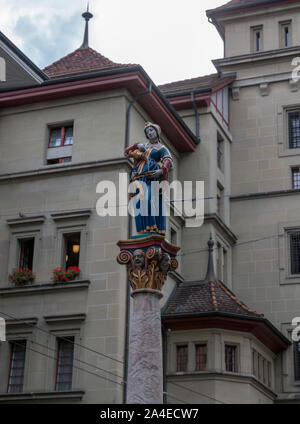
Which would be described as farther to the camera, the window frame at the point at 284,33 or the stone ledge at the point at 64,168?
the window frame at the point at 284,33

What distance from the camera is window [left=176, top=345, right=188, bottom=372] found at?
1134 inches

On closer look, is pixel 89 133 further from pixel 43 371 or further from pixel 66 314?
pixel 43 371

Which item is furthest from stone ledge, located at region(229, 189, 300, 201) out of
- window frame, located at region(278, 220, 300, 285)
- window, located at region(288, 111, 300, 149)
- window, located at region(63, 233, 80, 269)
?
window, located at region(63, 233, 80, 269)

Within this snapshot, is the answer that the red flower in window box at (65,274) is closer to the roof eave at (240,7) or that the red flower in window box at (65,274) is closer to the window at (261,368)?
the window at (261,368)

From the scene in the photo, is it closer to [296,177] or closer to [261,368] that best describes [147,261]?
[261,368]

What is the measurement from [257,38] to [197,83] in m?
3.84

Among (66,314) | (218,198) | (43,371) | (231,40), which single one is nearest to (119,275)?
(66,314)

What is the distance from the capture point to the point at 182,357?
2897 centimetres

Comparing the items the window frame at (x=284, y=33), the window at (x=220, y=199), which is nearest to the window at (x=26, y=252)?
the window at (x=220, y=199)

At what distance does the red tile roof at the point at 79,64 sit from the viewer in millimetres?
32406

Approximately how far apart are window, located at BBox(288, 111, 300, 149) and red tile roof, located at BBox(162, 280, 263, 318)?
7956mm

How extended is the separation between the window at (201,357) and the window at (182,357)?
1.40 feet

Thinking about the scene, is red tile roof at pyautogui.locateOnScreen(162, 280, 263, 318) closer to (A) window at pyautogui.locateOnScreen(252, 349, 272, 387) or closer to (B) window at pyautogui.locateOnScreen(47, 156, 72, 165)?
(A) window at pyautogui.locateOnScreen(252, 349, 272, 387)

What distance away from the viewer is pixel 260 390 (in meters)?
30.0
